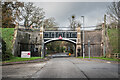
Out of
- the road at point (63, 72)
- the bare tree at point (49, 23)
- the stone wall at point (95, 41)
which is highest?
the bare tree at point (49, 23)

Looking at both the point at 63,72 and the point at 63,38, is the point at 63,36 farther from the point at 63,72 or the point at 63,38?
the point at 63,72

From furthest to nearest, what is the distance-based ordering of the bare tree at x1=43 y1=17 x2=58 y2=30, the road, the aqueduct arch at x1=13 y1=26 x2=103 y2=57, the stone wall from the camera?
the bare tree at x1=43 y1=17 x2=58 y2=30 < the stone wall < the aqueduct arch at x1=13 y1=26 x2=103 y2=57 < the road

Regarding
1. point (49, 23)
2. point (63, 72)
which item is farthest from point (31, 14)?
point (63, 72)

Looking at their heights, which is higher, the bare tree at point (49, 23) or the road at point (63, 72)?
the bare tree at point (49, 23)

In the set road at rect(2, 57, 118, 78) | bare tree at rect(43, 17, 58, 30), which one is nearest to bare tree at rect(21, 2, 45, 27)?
bare tree at rect(43, 17, 58, 30)

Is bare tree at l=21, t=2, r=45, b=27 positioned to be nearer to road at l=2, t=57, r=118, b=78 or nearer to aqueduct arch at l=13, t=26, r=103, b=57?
aqueduct arch at l=13, t=26, r=103, b=57

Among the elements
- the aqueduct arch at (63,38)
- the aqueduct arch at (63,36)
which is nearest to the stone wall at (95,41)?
the aqueduct arch at (63,38)

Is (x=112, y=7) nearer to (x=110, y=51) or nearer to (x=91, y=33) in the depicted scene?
(x=110, y=51)

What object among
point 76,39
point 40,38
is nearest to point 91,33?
point 76,39

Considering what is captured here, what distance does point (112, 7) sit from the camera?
21.5 meters

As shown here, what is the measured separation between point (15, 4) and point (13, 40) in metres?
14.7

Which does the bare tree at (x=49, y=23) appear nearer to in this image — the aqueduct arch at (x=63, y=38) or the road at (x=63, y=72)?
the aqueduct arch at (x=63, y=38)

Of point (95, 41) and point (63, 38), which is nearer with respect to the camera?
point (63, 38)

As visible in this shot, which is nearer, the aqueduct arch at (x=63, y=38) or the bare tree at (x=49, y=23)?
the aqueduct arch at (x=63, y=38)
